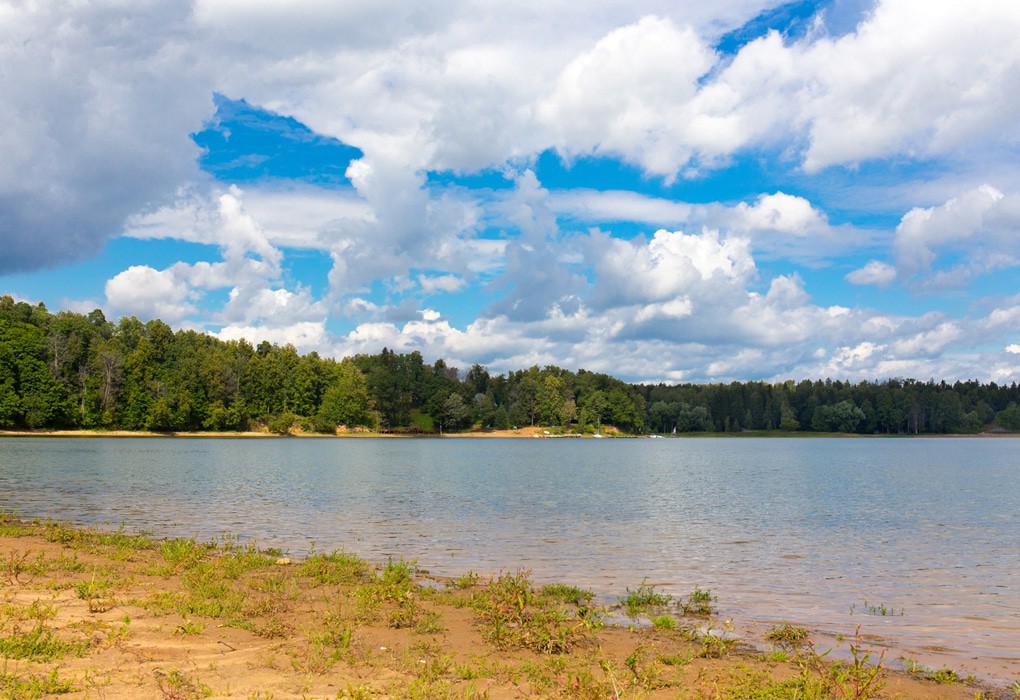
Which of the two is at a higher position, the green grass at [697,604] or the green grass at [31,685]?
the green grass at [31,685]

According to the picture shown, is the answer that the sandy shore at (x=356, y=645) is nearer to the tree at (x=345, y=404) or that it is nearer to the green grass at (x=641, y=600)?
the green grass at (x=641, y=600)

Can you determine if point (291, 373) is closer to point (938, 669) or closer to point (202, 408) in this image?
point (202, 408)

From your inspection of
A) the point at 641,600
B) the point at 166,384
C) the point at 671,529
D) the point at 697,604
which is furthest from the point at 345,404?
the point at 697,604

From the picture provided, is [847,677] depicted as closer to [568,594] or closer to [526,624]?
[526,624]

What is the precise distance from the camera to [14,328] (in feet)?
445

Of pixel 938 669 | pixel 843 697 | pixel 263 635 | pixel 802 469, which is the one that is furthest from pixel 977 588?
pixel 802 469

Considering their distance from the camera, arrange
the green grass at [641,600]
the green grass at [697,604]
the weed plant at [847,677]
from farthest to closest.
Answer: the green grass at [697,604], the green grass at [641,600], the weed plant at [847,677]

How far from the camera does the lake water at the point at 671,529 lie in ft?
55.3

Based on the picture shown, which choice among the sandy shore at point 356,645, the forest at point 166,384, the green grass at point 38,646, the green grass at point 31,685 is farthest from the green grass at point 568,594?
the forest at point 166,384

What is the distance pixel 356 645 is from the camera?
37.1 ft

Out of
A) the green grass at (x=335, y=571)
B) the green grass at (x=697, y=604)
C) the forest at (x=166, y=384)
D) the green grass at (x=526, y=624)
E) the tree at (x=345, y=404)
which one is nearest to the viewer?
the green grass at (x=526, y=624)

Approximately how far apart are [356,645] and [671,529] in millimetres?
20460

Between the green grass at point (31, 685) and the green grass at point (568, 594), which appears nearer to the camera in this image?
the green grass at point (31, 685)

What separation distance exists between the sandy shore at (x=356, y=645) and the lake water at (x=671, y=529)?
2.84 metres
